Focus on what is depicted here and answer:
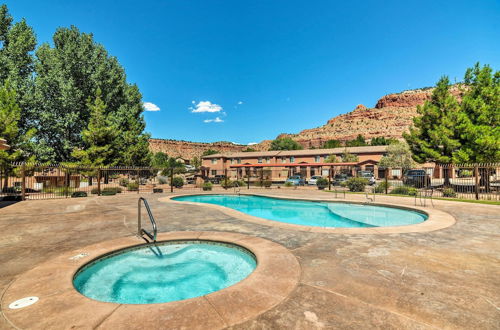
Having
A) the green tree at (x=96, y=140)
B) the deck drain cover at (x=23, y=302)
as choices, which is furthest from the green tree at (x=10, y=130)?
the deck drain cover at (x=23, y=302)

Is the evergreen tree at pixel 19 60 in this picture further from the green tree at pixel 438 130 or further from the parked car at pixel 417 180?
the parked car at pixel 417 180

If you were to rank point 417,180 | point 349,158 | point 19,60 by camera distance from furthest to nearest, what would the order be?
point 349,158
point 417,180
point 19,60

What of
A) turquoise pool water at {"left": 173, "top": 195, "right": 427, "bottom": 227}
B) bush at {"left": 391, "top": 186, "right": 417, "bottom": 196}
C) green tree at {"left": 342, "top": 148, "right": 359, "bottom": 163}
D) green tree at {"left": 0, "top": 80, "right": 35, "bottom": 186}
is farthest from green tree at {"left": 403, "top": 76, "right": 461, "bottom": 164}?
green tree at {"left": 0, "top": 80, "right": 35, "bottom": 186}

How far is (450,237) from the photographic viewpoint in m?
6.21

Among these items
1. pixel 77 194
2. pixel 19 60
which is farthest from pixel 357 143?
pixel 19 60

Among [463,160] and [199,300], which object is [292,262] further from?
[463,160]

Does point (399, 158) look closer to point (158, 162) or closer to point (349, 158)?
point (349, 158)

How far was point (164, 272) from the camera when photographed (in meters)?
Answer: 5.04

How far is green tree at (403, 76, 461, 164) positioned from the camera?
66.6 ft

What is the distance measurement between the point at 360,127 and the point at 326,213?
117846 millimetres

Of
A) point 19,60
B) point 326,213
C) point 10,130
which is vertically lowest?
point 326,213

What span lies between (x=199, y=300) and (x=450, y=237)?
22.0 ft

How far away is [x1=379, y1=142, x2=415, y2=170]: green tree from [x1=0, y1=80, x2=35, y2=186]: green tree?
4515cm

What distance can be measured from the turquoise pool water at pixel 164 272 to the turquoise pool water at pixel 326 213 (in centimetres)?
A: 607
